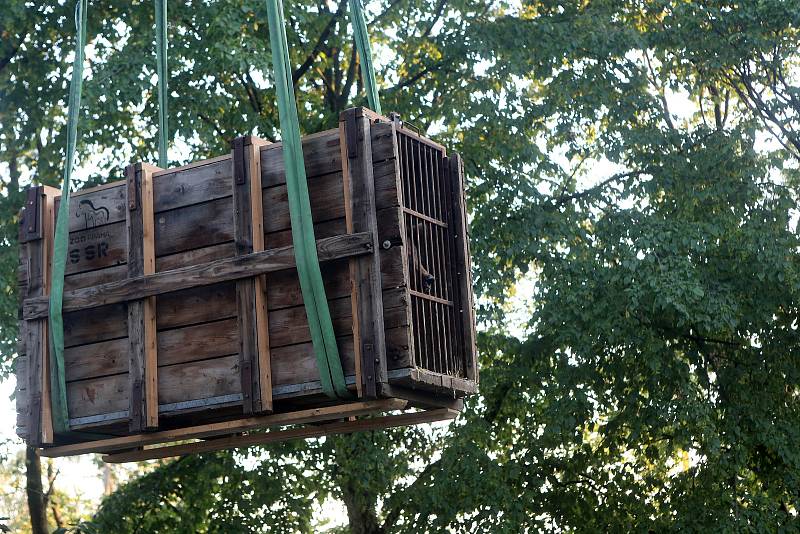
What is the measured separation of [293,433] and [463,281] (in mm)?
1290

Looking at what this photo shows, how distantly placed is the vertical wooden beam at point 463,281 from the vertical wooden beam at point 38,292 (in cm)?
221

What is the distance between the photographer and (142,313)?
590 centimetres

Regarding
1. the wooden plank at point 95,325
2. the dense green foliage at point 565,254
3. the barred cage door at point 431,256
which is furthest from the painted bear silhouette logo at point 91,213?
the dense green foliage at point 565,254

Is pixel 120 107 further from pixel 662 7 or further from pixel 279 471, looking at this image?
pixel 662 7

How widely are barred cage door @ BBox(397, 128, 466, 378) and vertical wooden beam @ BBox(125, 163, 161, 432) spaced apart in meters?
1.36

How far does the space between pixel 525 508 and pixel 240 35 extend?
20.8 ft

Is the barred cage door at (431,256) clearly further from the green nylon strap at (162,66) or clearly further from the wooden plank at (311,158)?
the green nylon strap at (162,66)

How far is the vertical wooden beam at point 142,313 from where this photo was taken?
5.82m

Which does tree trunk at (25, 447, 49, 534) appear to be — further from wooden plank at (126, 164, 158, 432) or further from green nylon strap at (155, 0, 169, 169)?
wooden plank at (126, 164, 158, 432)

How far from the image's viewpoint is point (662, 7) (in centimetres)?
1492

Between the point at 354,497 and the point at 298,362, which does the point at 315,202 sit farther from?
the point at 354,497

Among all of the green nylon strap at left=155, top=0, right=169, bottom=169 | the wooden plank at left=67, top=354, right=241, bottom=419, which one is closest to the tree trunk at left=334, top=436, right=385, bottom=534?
the green nylon strap at left=155, top=0, right=169, bottom=169

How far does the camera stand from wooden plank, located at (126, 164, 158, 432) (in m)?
5.82

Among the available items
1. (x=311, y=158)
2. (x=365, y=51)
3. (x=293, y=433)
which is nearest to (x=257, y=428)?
(x=293, y=433)
